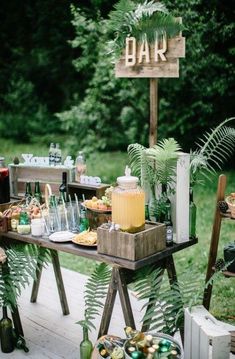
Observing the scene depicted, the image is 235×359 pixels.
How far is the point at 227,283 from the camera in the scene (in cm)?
504

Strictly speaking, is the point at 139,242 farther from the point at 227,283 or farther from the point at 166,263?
the point at 227,283

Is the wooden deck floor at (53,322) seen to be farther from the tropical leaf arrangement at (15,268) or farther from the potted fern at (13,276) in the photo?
the tropical leaf arrangement at (15,268)

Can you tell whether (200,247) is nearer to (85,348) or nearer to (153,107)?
(153,107)

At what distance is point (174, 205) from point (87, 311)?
0.84 metres

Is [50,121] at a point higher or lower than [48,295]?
higher

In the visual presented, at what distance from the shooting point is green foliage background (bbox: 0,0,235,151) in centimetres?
824

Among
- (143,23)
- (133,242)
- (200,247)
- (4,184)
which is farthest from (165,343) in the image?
(200,247)

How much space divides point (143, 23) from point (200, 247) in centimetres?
326

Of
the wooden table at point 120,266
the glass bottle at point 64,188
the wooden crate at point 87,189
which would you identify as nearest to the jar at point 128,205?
the wooden table at point 120,266

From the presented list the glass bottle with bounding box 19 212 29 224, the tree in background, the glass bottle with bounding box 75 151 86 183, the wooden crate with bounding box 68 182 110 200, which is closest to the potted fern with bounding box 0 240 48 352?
the glass bottle with bounding box 19 212 29 224

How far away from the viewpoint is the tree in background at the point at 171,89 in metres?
8.09

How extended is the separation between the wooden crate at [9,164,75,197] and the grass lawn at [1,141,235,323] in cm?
114

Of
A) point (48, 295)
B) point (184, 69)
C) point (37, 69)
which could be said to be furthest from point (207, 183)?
point (37, 69)

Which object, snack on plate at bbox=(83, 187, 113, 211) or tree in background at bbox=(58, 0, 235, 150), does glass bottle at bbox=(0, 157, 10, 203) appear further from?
tree in background at bbox=(58, 0, 235, 150)
